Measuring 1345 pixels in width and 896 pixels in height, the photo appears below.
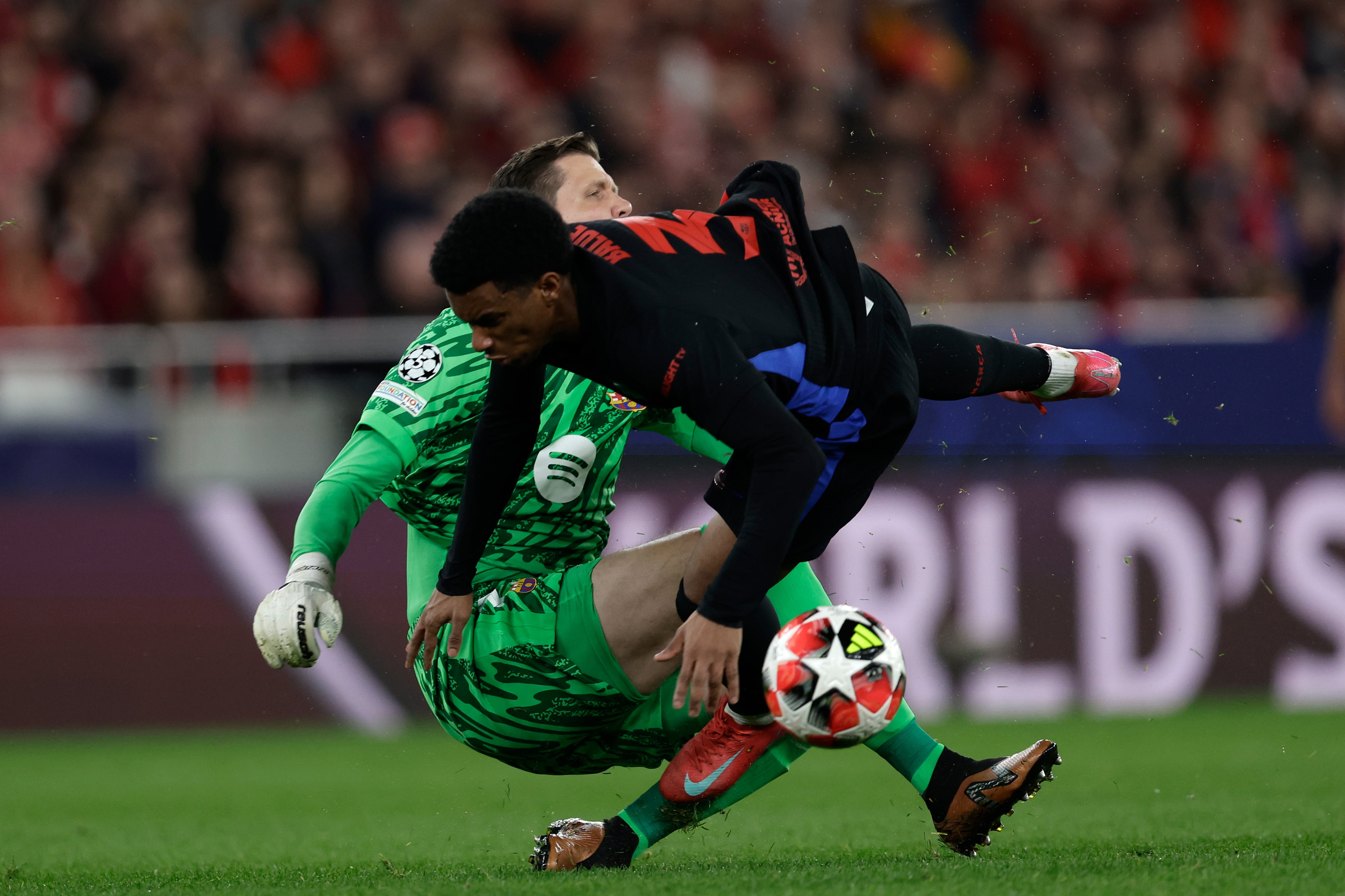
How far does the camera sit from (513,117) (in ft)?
34.3

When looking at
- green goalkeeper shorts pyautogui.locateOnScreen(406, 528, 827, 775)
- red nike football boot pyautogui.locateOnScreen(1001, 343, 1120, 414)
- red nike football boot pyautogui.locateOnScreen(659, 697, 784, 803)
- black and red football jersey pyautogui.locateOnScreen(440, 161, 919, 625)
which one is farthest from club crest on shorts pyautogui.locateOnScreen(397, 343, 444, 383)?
red nike football boot pyautogui.locateOnScreen(1001, 343, 1120, 414)

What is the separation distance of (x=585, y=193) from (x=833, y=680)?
171 centimetres

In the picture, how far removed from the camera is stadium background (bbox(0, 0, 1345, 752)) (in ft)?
28.0

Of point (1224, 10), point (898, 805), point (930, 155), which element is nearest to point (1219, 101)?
point (1224, 10)

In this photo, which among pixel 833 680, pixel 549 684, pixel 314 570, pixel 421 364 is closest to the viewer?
pixel 833 680

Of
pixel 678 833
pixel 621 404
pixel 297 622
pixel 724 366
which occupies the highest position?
pixel 724 366

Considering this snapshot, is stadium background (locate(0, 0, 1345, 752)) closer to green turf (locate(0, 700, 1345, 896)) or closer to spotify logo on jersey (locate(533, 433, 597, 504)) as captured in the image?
green turf (locate(0, 700, 1345, 896))

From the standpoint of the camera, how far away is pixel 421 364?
437cm

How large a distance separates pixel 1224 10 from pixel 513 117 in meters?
5.17

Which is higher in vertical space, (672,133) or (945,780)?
(672,133)

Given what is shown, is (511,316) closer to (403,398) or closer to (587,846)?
(403,398)

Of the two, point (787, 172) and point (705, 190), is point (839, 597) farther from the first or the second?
point (787, 172)

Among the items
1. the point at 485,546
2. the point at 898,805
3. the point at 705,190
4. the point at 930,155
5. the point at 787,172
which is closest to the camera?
the point at 787,172

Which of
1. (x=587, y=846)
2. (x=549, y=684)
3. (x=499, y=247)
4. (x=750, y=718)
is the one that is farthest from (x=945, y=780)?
(x=499, y=247)
